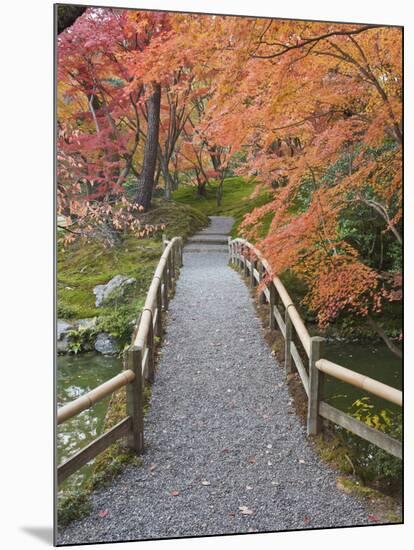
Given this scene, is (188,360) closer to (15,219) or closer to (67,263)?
(67,263)

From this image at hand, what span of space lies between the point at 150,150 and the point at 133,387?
1.23 m

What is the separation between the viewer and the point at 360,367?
9.47 feet

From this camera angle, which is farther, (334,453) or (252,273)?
(252,273)

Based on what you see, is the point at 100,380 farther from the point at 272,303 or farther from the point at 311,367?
the point at 272,303

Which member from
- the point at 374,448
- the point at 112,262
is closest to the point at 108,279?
the point at 112,262

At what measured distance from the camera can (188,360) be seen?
333 cm

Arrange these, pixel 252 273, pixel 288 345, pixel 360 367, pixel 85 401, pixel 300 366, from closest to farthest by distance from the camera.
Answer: pixel 85 401, pixel 360 367, pixel 300 366, pixel 252 273, pixel 288 345

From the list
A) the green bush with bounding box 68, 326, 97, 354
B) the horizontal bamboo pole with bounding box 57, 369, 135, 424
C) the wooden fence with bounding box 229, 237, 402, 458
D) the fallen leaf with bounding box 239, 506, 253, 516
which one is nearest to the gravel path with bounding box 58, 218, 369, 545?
the fallen leaf with bounding box 239, 506, 253, 516

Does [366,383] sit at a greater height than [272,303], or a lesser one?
lesser

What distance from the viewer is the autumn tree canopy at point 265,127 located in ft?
8.25

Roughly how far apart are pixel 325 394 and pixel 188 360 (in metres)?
0.92

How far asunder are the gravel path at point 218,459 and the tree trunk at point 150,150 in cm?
45

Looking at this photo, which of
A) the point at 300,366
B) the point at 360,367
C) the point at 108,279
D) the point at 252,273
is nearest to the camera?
the point at 108,279
